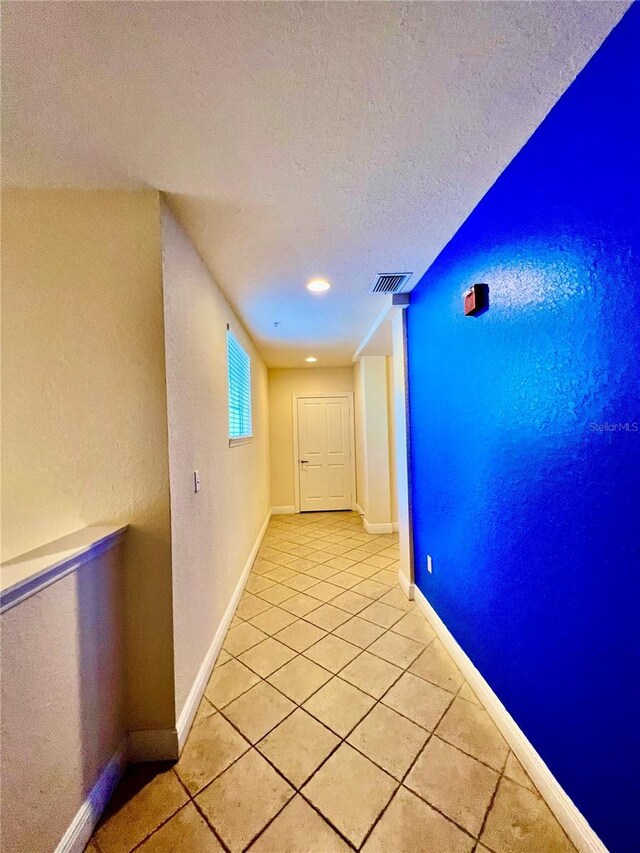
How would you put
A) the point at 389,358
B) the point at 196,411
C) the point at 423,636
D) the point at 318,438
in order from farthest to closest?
the point at 318,438 < the point at 389,358 < the point at 423,636 < the point at 196,411

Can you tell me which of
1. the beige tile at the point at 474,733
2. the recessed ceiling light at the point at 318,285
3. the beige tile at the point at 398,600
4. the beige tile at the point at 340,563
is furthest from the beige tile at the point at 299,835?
the recessed ceiling light at the point at 318,285

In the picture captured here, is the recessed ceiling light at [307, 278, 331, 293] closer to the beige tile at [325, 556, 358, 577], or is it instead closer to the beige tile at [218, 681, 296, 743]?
the beige tile at [218, 681, 296, 743]

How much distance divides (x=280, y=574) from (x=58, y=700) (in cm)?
220

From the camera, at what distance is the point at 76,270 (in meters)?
1.35

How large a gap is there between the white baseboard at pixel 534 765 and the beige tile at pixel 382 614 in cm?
48

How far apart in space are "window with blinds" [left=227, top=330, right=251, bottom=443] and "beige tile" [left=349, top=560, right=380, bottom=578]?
1678 millimetres

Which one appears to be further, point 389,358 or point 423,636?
point 389,358

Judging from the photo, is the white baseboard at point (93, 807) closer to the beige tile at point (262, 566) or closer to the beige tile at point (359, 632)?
the beige tile at point (359, 632)

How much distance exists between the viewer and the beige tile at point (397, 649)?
1.86 m

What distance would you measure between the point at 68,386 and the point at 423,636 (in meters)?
2.40

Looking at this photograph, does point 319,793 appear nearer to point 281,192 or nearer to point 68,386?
point 68,386

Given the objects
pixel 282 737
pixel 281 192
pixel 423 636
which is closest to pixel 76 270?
pixel 281 192

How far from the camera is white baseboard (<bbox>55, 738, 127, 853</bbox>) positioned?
1.00 metres

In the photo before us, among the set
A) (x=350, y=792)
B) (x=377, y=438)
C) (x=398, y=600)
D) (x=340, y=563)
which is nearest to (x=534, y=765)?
(x=350, y=792)
